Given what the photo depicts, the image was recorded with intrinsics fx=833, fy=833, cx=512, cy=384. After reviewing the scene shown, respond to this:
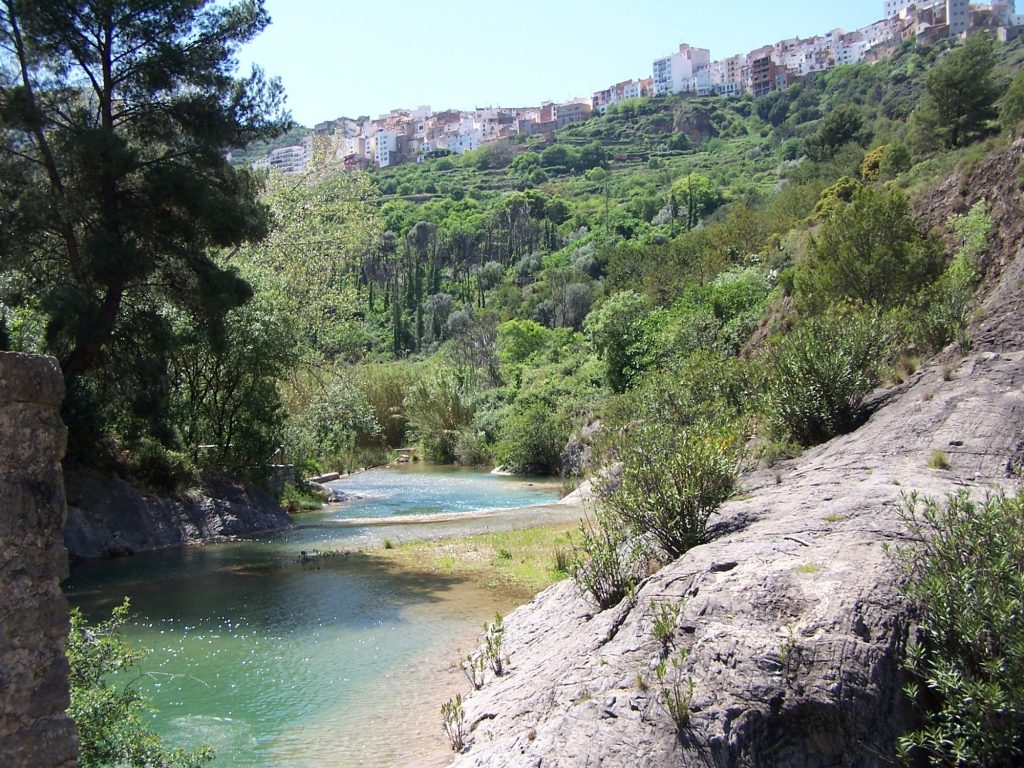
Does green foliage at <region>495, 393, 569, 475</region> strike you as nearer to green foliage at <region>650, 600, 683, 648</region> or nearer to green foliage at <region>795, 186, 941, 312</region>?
green foliage at <region>795, 186, 941, 312</region>

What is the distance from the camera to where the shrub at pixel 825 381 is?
11.0 meters

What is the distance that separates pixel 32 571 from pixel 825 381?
9492mm

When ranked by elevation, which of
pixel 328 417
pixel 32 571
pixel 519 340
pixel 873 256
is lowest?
pixel 328 417

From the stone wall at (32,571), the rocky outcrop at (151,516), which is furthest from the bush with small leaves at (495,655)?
the rocky outcrop at (151,516)

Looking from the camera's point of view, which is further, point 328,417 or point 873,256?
point 328,417

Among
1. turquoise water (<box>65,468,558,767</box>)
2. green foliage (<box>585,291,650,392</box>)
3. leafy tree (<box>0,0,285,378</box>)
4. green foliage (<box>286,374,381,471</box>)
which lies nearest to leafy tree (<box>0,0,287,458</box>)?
leafy tree (<box>0,0,285,378</box>)

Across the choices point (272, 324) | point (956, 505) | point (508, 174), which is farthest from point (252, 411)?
point (508, 174)

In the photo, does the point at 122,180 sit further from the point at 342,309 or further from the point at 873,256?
the point at 873,256

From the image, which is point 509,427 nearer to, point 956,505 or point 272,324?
point 272,324

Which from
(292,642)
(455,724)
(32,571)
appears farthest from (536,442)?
(32,571)

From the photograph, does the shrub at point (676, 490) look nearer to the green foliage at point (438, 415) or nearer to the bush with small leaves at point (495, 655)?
the bush with small leaves at point (495, 655)

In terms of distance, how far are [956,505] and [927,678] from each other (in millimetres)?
1277

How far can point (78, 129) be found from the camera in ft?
53.1

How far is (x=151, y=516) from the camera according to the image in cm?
1883
